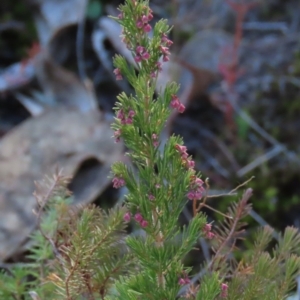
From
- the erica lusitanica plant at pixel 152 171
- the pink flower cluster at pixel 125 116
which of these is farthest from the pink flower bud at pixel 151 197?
the pink flower cluster at pixel 125 116

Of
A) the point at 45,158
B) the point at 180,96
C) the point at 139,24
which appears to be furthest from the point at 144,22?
the point at 180,96

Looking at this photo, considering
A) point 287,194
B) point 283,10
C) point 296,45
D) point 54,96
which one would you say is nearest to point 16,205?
point 54,96

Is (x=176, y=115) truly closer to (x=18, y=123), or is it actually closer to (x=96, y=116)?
(x=96, y=116)

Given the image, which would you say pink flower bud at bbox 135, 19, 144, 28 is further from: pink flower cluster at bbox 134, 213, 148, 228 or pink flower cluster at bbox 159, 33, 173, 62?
pink flower cluster at bbox 134, 213, 148, 228

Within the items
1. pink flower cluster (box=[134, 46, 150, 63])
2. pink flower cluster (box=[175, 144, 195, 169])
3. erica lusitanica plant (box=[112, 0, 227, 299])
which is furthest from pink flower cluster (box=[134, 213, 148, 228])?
pink flower cluster (box=[134, 46, 150, 63])

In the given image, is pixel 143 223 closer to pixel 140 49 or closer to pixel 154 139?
pixel 154 139

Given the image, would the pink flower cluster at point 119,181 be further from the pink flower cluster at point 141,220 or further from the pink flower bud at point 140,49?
the pink flower bud at point 140,49

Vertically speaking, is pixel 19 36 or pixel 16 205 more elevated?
pixel 19 36
